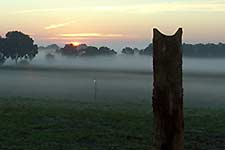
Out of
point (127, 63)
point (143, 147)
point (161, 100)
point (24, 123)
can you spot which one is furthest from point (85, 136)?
point (127, 63)

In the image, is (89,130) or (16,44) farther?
(16,44)

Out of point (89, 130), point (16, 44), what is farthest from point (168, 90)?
point (16, 44)

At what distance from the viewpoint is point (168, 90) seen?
476cm

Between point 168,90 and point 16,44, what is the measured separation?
386 feet

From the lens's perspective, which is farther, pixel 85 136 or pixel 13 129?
pixel 13 129

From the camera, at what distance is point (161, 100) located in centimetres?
479

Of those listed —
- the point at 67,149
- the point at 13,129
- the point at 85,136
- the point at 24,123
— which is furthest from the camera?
the point at 24,123

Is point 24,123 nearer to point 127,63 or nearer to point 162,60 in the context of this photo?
point 162,60

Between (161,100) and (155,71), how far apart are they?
28 centimetres

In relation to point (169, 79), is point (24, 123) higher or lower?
lower

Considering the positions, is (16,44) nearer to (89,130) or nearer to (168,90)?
(89,130)

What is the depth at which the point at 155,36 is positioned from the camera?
15.5 feet

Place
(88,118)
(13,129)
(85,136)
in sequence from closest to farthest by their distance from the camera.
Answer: (85,136), (13,129), (88,118)

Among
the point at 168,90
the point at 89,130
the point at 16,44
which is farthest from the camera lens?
the point at 16,44
